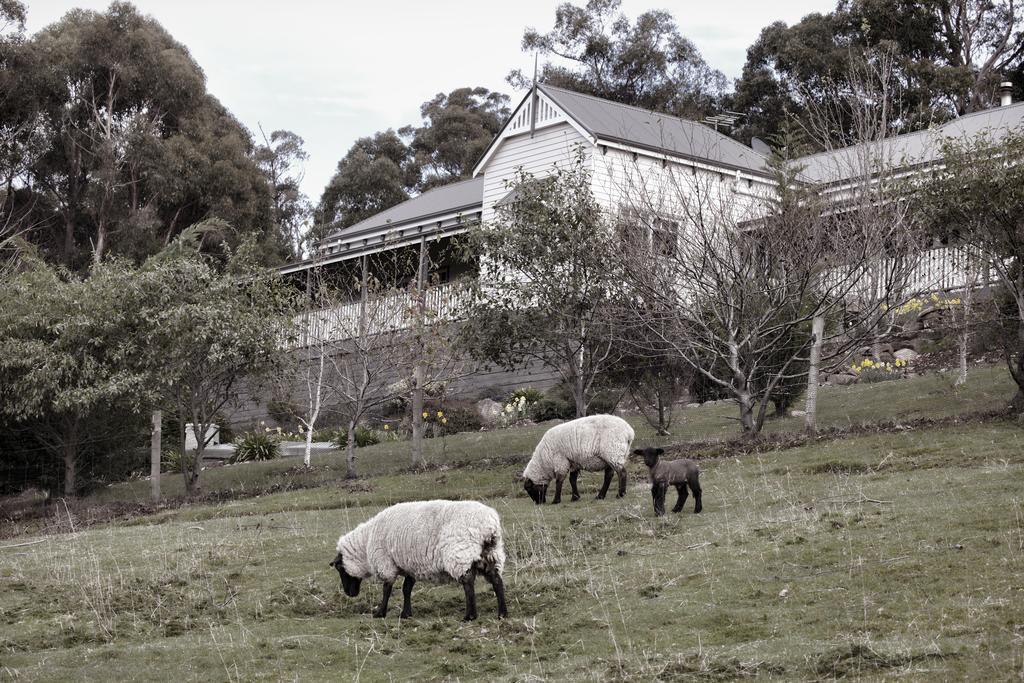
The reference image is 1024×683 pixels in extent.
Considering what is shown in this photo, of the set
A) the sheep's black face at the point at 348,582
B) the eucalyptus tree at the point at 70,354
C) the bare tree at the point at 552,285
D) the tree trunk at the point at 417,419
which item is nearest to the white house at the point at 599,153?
the tree trunk at the point at 417,419

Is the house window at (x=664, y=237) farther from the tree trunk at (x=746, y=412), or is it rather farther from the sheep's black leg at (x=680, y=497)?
the sheep's black leg at (x=680, y=497)

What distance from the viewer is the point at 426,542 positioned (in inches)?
465

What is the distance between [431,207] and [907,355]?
57.3 feet

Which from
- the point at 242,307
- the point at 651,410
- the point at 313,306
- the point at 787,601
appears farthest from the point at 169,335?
the point at 787,601

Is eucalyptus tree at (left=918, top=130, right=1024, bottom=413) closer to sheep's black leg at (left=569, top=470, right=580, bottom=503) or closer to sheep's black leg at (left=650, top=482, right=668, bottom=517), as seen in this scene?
sheep's black leg at (left=569, top=470, right=580, bottom=503)

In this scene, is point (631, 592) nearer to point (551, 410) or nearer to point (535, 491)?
point (535, 491)

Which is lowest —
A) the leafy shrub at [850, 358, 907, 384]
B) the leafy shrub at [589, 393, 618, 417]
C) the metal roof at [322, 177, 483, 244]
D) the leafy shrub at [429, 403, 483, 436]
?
the leafy shrub at [429, 403, 483, 436]

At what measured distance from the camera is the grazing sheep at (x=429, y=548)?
37.8ft

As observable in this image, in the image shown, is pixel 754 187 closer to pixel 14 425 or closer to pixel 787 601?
pixel 14 425

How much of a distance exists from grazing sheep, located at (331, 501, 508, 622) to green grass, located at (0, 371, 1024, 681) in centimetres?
41

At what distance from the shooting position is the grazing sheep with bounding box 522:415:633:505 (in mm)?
17078

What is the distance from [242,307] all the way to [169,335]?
180 centimetres

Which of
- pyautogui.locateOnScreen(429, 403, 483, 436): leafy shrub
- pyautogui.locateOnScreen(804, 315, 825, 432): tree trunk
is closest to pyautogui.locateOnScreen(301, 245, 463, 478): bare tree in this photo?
pyautogui.locateOnScreen(429, 403, 483, 436): leafy shrub

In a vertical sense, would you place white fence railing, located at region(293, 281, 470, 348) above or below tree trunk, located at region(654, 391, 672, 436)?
above
